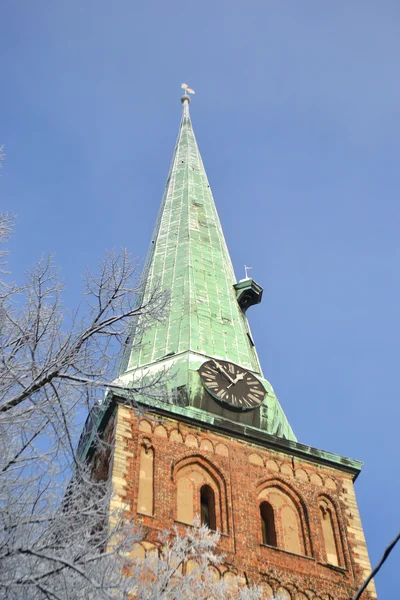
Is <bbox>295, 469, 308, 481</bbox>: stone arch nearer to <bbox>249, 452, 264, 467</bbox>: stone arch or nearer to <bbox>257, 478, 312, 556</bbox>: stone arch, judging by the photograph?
<bbox>257, 478, 312, 556</bbox>: stone arch

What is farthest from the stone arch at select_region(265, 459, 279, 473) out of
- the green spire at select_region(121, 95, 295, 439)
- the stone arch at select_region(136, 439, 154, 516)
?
Result: the stone arch at select_region(136, 439, 154, 516)

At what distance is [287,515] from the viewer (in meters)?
25.6

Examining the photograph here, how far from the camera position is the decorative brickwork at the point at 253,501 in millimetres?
23469

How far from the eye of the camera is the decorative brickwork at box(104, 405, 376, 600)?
924 inches

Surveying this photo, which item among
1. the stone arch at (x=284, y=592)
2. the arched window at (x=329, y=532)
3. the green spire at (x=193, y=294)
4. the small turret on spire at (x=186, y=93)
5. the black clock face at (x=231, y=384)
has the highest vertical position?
the small turret on spire at (x=186, y=93)

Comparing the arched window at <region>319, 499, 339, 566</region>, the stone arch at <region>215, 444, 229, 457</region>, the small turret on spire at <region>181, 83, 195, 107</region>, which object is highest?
the small turret on spire at <region>181, 83, 195, 107</region>

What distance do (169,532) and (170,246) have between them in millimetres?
15649

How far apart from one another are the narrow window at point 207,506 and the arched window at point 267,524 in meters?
1.47

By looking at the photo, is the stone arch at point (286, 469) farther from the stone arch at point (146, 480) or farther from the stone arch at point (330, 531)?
the stone arch at point (146, 480)

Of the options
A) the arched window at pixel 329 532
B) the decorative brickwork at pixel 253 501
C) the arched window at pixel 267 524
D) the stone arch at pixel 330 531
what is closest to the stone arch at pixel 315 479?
the decorative brickwork at pixel 253 501

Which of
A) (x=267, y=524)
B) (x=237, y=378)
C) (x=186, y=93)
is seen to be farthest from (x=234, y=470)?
(x=186, y=93)

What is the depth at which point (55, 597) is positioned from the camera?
10766 mm

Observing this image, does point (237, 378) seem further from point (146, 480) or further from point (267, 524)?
point (146, 480)

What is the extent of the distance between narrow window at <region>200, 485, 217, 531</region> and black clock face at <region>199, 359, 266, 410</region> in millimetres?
3149
